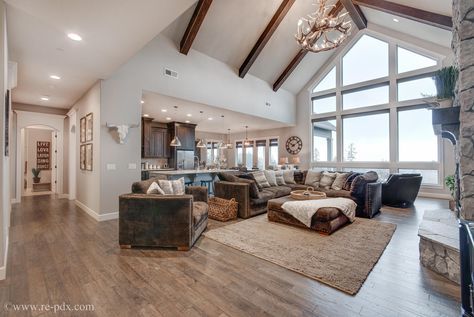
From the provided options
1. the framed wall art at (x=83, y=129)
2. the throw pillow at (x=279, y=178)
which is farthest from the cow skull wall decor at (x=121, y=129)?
the throw pillow at (x=279, y=178)

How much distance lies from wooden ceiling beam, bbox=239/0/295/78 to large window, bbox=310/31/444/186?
3907mm

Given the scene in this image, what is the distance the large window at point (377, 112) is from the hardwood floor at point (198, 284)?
5.26m

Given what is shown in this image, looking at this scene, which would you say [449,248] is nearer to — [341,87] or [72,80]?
[72,80]

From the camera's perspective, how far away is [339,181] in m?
5.51

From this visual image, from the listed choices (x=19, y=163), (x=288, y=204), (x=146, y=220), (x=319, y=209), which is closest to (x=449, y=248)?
(x=319, y=209)

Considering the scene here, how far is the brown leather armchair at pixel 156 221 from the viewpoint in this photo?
291 cm

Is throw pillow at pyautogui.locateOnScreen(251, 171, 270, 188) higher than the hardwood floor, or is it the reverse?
throw pillow at pyautogui.locateOnScreen(251, 171, 270, 188)

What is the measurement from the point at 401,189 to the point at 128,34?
6672 millimetres

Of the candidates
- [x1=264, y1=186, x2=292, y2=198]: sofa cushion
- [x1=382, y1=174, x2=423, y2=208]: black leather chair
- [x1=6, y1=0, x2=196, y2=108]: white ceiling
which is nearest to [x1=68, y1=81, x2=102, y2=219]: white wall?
[x1=6, y1=0, x2=196, y2=108]: white ceiling

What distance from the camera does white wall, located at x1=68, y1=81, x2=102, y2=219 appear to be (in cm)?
443

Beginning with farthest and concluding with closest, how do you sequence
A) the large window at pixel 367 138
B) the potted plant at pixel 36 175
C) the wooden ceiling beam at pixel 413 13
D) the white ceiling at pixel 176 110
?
the potted plant at pixel 36 175 → the large window at pixel 367 138 → the white ceiling at pixel 176 110 → the wooden ceiling beam at pixel 413 13

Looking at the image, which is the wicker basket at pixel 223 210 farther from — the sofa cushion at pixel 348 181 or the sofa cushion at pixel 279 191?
the sofa cushion at pixel 348 181

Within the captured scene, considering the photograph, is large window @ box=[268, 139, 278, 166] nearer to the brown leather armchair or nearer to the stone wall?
the brown leather armchair

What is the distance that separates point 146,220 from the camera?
9.62 feet
